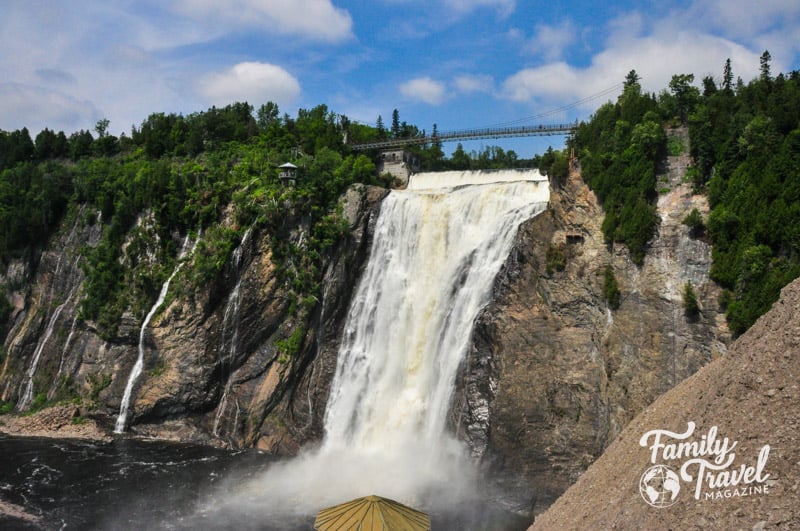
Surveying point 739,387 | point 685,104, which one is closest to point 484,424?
point 739,387

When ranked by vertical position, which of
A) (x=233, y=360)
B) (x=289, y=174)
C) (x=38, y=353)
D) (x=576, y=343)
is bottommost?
(x=38, y=353)

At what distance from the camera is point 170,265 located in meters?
43.0

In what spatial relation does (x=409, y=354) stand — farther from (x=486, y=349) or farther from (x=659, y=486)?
(x=659, y=486)

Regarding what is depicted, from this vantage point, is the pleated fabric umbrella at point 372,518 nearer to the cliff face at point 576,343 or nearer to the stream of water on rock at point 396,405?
the stream of water on rock at point 396,405

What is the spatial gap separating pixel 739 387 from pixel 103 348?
3951 cm

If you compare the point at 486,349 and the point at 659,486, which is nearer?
the point at 659,486

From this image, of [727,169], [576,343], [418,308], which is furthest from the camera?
[418,308]

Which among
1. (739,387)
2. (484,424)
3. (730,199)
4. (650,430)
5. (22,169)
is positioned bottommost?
(484,424)

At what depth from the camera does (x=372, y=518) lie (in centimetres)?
1541

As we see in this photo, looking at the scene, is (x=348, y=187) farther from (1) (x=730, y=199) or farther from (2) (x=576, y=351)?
(1) (x=730, y=199)

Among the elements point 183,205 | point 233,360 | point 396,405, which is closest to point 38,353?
point 183,205

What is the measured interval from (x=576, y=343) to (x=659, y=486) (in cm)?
1313

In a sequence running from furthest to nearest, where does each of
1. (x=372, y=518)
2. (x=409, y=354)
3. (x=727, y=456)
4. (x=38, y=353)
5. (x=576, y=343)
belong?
(x=38, y=353) < (x=409, y=354) < (x=576, y=343) < (x=372, y=518) < (x=727, y=456)

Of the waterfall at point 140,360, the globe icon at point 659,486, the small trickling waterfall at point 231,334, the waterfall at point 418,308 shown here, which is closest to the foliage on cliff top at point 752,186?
the waterfall at point 418,308
